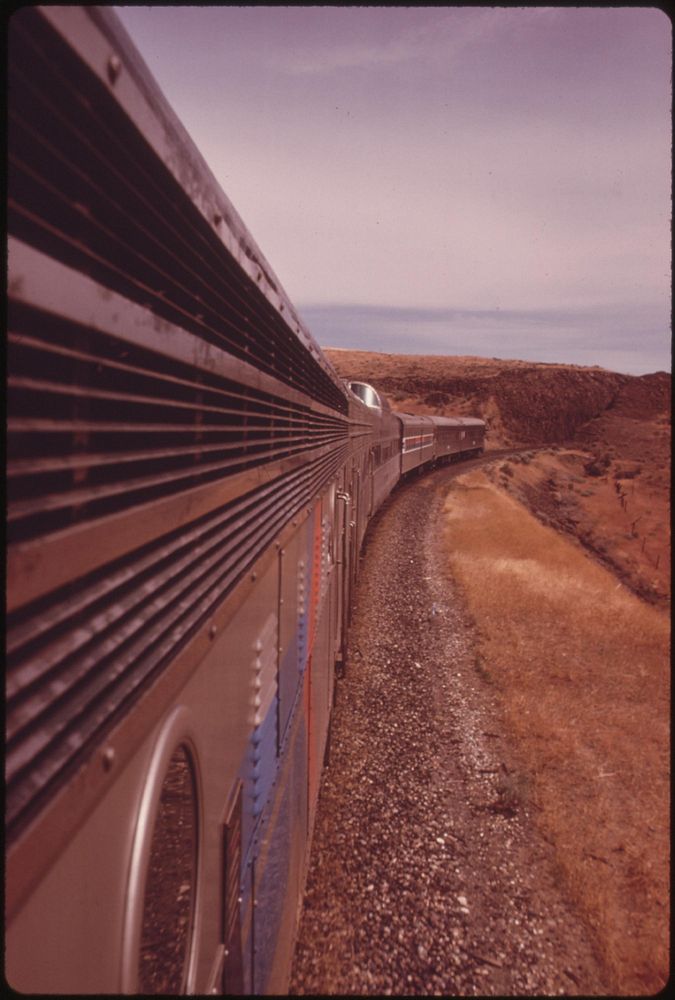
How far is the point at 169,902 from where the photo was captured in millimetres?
2006

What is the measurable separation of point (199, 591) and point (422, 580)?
1249 cm

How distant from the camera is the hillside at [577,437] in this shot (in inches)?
1142

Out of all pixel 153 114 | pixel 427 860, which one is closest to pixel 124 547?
pixel 153 114

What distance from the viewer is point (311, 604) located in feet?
14.5

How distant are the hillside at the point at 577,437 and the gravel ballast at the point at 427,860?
12884mm

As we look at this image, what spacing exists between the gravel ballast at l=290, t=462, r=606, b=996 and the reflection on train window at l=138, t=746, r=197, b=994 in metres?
3.41

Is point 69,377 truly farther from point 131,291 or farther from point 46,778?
point 46,778

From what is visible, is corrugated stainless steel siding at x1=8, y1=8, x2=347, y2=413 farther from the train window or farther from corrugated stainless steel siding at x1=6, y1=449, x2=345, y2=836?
the train window

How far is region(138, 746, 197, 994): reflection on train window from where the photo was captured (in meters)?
1.89

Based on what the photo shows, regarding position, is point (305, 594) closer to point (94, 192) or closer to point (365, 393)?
point (94, 192)

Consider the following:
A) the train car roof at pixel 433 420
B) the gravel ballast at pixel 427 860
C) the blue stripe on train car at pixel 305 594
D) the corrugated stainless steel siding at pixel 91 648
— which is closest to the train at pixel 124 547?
the corrugated stainless steel siding at pixel 91 648

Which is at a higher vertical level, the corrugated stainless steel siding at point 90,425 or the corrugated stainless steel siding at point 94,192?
the corrugated stainless steel siding at point 94,192

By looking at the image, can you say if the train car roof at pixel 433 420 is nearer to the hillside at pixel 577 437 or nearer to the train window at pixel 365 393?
the train window at pixel 365 393

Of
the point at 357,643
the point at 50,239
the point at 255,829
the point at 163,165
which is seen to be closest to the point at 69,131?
the point at 50,239
